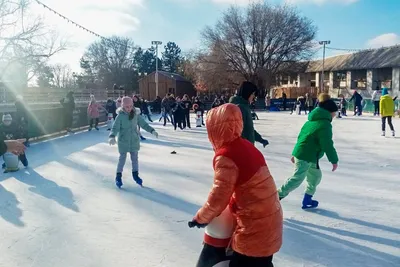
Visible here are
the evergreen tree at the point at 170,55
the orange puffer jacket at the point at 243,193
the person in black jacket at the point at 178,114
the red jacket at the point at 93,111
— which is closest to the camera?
the orange puffer jacket at the point at 243,193

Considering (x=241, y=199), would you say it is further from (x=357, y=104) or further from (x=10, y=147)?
(x=357, y=104)

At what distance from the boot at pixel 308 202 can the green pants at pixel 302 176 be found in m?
0.06

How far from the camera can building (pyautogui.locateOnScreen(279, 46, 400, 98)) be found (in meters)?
34.7

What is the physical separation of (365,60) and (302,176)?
3944 cm

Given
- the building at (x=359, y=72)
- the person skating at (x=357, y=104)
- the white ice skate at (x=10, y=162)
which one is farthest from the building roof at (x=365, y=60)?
the white ice skate at (x=10, y=162)

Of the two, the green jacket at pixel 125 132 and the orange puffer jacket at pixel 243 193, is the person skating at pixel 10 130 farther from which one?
the orange puffer jacket at pixel 243 193

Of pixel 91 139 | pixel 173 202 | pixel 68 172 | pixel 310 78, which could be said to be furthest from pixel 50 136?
pixel 310 78

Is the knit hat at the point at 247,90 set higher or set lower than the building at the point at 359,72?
lower

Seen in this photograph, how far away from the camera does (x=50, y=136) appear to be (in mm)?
11453

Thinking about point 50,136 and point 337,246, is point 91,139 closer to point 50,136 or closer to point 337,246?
point 50,136

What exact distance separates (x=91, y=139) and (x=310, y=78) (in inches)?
1582

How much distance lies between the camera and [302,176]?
12.5 feet

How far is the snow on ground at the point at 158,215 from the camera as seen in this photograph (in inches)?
115

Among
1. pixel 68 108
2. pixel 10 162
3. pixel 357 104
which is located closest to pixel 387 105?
pixel 10 162
